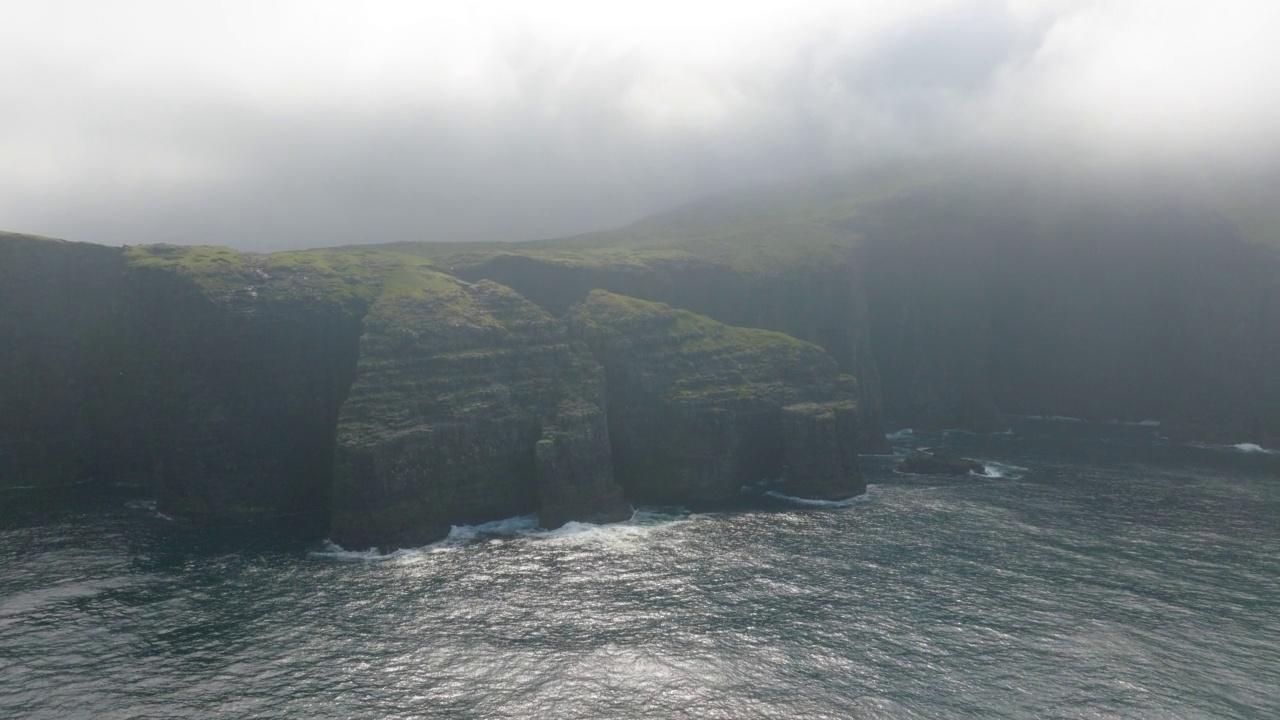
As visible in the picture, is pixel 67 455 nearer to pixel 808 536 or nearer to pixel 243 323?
pixel 243 323

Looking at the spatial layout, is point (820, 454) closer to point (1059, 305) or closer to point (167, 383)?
point (167, 383)

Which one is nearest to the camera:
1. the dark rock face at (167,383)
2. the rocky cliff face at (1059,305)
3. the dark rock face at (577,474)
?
the dark rock face at (577,474)

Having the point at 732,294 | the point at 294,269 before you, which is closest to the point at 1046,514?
the point at 732,294

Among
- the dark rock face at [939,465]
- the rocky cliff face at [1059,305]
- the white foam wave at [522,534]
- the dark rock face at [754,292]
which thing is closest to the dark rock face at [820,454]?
the dark rock face at [939,465]

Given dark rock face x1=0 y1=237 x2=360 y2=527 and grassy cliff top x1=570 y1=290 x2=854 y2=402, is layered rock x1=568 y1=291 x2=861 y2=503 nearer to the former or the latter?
grassy cliff top x1=570 y1=290 x2=854 y2=402

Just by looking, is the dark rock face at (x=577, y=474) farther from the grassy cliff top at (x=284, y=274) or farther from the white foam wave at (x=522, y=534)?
the grassy cliff top at (x=284, y=274)

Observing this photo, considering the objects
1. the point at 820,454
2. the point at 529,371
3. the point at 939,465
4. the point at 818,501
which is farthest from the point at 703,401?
the point at 939,465
